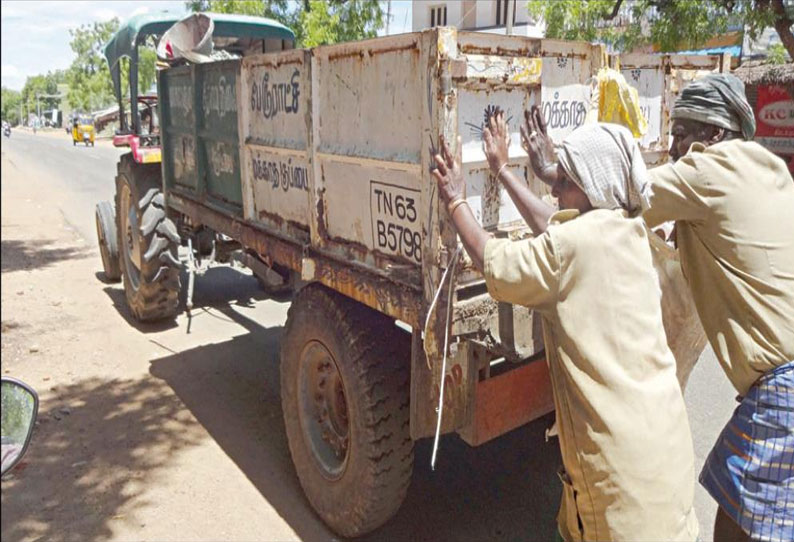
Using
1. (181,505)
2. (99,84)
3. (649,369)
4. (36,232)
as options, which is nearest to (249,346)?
(181,505)

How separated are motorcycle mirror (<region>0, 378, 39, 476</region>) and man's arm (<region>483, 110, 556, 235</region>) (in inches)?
66.5

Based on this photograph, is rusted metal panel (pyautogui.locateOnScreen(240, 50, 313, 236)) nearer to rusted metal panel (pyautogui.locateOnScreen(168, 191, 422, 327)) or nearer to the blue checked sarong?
rusted metal panel (pyautogui.locateOnScreen(168, 191, 422, 327))

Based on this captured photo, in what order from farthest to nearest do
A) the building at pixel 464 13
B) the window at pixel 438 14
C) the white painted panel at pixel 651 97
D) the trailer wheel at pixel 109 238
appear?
1. the window at pixel 438 14
2. the building at pixel 464 13
3. the trailer wheel at pixel 109 238
4. the white painted panel at pixel 651 97

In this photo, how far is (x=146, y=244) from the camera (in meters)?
5.81

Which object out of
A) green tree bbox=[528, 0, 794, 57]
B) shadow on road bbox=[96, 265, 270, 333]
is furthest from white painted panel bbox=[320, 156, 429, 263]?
green tree bbox=[528, 0, 794, 57]

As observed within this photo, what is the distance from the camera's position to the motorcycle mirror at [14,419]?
1133mm

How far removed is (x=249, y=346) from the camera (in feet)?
19.5

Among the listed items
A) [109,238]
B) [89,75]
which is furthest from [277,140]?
[89,75]

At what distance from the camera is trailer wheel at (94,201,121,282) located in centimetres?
748

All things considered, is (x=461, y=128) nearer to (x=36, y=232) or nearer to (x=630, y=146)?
(x=630, y=146)

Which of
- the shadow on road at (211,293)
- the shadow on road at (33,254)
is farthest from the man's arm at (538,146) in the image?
the shadow on road at (33,254)

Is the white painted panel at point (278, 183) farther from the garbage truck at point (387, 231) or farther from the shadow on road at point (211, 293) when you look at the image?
the shadow on road at point (211, 293)

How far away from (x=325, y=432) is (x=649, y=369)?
81.4 inches

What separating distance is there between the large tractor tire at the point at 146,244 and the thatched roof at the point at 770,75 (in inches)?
348
